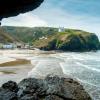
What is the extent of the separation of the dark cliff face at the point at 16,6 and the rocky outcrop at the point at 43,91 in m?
7.78

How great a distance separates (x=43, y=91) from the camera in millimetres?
15383

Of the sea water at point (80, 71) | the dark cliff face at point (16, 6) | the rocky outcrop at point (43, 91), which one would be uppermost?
the dark cliff face at point (16, 6)

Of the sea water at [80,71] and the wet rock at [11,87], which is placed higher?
the wet rock at [11,87]

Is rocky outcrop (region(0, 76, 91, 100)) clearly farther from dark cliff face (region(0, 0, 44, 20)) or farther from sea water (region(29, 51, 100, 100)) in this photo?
sea water (region(29, 51, 100, 100))

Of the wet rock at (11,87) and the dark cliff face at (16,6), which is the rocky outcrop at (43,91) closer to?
the wet rock at (11,87)

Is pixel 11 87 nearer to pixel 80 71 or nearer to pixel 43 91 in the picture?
pixel 43 91

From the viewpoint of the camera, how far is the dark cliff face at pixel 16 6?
723 centimetres

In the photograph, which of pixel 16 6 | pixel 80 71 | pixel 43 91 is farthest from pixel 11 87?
pixel 80 71

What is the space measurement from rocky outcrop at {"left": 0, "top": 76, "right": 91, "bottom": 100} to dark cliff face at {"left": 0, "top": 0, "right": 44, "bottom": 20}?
778 cm

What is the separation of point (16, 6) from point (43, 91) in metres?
8.63

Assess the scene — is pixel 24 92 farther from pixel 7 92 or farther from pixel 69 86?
pixel 69 86

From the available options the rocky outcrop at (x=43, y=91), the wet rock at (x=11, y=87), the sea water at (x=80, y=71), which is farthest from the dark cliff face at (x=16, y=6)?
the sea water at (x=80, y=71)

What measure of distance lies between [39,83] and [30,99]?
148 cm

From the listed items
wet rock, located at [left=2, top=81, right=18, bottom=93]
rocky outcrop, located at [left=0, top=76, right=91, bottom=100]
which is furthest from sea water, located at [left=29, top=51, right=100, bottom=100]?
wet rock, located at [left=2, top=81, right=18, bottom=93]
